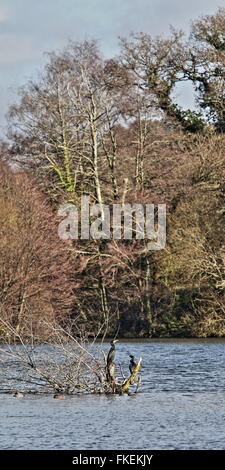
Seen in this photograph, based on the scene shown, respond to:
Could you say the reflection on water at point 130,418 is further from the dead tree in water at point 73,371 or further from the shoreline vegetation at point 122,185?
the shoreline vegetation at point 122,185

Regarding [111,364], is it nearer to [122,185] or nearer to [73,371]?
[73,371]

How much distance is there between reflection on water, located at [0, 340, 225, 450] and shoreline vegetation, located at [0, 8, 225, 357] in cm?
1397

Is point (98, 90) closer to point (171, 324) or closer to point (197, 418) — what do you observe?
point (171, 324)

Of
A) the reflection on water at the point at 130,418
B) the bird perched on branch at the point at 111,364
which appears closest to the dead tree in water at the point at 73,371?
the bird perched on branch at the point at 111,364

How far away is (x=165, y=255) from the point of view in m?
50.6

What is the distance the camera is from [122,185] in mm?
54031

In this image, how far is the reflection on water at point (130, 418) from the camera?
72.0ft

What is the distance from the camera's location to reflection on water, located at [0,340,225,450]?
22.0 meters

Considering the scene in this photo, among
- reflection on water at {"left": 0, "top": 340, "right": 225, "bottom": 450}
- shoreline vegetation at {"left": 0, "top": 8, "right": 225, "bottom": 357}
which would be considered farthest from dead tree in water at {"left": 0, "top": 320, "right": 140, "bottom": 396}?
shoreline vegetation at {"left": 0, "top": 8, "right": 225, "bottom": 357}

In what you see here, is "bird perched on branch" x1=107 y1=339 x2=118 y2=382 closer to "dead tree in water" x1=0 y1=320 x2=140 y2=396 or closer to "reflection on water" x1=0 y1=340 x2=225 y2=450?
"dead tree in water" x1=0 y1=320 x2=140 y2=396

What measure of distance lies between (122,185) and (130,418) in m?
29.9
